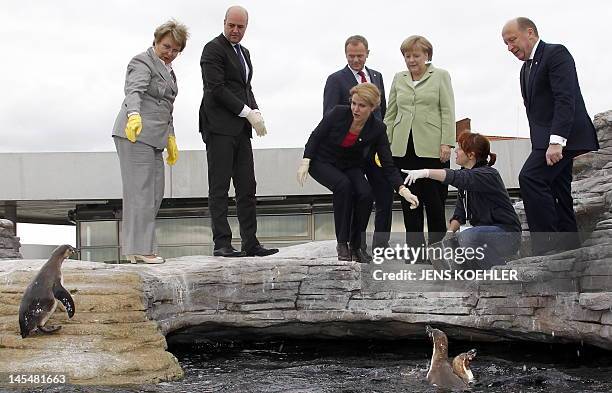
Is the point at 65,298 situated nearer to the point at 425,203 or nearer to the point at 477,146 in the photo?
the point at 425,203

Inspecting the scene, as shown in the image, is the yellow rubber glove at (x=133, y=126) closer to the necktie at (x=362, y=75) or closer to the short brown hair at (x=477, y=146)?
the necktie at (x=362, y=75)

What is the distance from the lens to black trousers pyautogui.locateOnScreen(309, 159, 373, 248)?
6734 mm

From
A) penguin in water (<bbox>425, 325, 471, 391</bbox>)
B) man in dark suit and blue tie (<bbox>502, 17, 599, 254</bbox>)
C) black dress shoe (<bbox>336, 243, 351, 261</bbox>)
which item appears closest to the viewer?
penguin in water (<bbox>425, 325, 471, 391</bbox>)

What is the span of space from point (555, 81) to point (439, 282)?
1836 mm

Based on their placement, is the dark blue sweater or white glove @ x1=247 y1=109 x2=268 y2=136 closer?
the dark blue sweater

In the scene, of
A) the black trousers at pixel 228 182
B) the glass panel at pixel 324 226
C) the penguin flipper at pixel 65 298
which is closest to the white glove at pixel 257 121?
the black trousers at pixel 228 182

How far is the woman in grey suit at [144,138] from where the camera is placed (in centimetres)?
700

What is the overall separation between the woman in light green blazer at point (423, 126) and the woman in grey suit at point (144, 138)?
6.57ft

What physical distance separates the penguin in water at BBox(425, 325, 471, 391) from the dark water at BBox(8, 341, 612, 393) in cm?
8

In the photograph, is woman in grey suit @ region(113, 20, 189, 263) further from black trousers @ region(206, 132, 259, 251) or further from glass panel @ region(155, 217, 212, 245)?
glass panel @ region(155, 217, 212, 245)

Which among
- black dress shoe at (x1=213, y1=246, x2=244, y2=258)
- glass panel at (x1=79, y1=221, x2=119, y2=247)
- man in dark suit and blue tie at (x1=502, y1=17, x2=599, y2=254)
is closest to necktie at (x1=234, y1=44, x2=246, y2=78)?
black dress shoe at (x1=213, y1=246, x2=244, y2=258)

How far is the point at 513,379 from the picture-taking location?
5.59 meters

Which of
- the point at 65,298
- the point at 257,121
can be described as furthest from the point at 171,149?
the point at 65,298

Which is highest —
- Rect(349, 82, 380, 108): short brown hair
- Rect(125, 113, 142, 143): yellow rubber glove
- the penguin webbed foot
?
Rect(349, 82, 380, 108): short brown hair
